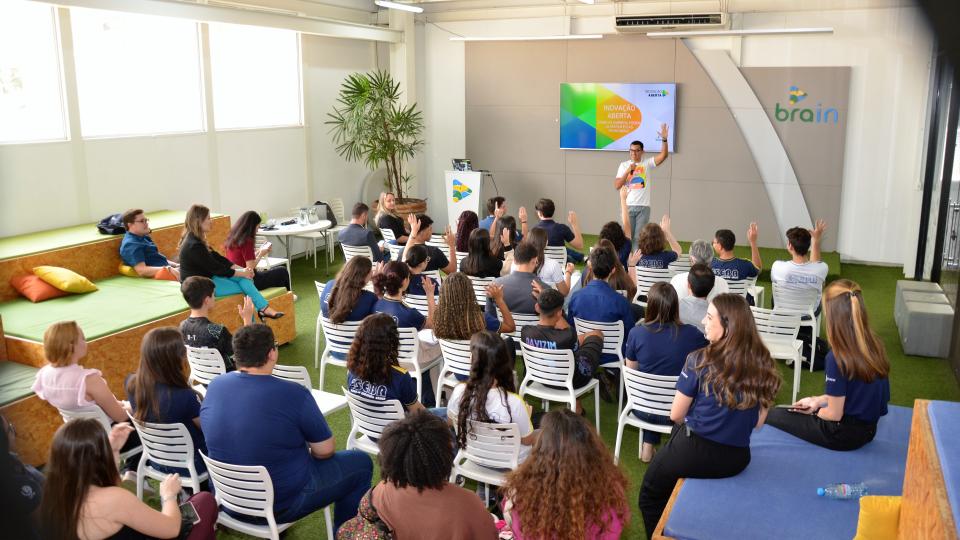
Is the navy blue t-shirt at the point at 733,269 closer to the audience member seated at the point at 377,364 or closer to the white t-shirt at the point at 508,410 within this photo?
the white t-shirt at the point at 508,410

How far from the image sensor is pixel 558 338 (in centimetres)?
447

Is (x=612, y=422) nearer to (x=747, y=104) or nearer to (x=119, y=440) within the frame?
(x=119, y=440)

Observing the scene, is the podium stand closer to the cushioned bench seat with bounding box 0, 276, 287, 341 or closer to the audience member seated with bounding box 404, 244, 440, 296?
the cushioned bench seat with bounding box 0, 276, 287, 341

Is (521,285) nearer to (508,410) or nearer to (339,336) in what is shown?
(339,336)

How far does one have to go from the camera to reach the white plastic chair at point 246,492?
3066 millimetres

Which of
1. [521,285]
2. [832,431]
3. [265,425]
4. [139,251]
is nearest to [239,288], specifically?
[139,251]

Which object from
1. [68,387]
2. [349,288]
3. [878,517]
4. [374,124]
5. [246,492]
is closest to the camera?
[878,517]

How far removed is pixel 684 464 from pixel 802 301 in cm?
298

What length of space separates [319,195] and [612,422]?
21.5 feet

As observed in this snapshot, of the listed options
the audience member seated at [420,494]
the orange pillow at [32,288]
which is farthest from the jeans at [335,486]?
the orange pillow at [32,288]

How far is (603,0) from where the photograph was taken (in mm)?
10438

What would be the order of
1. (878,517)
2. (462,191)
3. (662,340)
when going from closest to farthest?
(878,517) < (662,340) < (462,191)

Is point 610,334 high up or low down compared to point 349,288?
down

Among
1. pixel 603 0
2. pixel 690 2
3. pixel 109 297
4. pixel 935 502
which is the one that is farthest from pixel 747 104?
pixel 935 502
